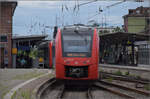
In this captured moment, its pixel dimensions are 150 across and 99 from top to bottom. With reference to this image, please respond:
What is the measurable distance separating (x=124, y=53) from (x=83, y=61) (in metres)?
21.0

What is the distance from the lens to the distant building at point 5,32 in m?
36.4

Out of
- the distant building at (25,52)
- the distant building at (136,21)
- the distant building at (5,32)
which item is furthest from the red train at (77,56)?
the distant building at (136,21)

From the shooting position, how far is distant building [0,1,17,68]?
36.4 metres

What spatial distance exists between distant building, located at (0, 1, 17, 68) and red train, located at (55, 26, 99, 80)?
23865 millimetres

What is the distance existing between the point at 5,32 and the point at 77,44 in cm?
2573

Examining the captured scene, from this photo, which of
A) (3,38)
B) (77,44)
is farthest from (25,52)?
(77,44)

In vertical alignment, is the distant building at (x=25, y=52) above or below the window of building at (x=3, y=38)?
below

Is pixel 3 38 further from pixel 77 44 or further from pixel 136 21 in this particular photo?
pixel 136 21

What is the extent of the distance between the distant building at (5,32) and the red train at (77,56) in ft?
78.3

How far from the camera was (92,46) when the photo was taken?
1343 centimetres

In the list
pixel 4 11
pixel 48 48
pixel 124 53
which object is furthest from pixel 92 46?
pixel 4 11

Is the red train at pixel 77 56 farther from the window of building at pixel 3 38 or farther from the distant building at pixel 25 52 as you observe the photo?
the window of building at pixel 3 38

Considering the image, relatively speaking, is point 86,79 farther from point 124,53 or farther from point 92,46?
point 124,53

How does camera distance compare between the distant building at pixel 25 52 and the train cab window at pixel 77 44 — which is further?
the distant building at pixel 25 52
